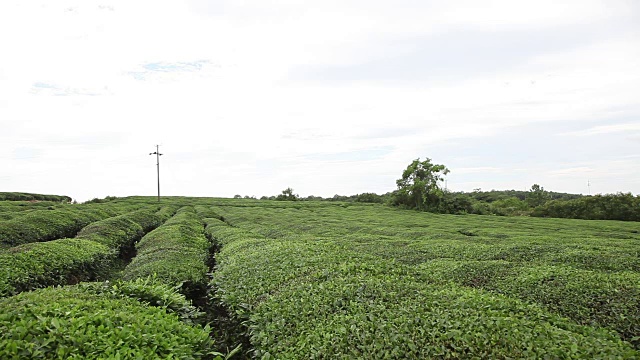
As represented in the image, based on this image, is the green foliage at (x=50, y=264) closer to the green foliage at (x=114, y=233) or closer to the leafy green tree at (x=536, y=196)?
the green foliage at (x=114, y=233)

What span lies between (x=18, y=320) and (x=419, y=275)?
6.94 meters

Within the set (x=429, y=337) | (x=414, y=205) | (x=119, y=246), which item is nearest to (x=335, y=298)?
(x=429, y=337)

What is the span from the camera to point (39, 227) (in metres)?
20.1

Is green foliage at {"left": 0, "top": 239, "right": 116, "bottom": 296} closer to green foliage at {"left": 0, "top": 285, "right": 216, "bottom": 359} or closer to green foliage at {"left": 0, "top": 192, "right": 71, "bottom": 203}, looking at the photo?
green foliage at {"left": 0, "top": 285, "right": 216, "bottom": 359}

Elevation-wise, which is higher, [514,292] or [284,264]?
[284,264]

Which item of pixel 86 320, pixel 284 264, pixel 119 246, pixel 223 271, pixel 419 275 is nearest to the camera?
pixel 86 320

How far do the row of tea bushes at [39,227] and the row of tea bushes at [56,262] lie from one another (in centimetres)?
241

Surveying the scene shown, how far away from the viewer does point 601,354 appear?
4.24 metres

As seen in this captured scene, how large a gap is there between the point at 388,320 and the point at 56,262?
1108 cm

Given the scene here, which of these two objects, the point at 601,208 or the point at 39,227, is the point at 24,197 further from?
the point at 601,208

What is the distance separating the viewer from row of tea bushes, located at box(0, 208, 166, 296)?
10.2m

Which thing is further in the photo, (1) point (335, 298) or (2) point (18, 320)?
(1) point (335, 298)

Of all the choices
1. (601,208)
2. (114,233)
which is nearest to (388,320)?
(114,233)

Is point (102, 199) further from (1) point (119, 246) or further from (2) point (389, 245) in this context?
Result: (2) point (389, 245)
